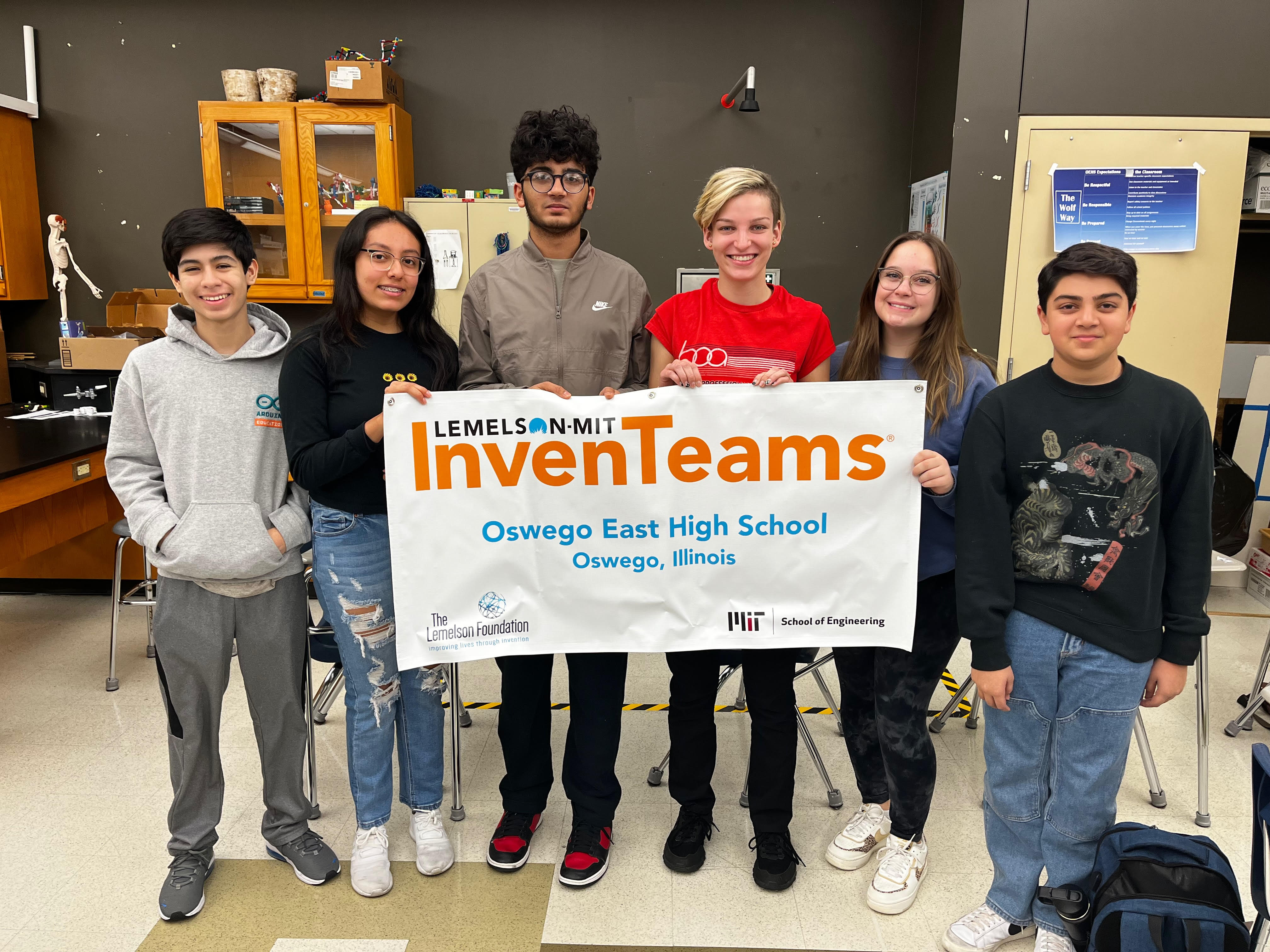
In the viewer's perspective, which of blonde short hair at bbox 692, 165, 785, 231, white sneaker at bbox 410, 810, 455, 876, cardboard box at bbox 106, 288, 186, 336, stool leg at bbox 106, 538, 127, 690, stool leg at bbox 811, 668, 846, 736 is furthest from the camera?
cardboard box at bbox 106, 288, 186, 336

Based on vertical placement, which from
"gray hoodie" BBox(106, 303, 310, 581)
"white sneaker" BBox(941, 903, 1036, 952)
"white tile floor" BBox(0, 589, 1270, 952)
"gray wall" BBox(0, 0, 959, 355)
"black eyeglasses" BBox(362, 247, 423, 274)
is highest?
"gray wall" BBox(0, 0, 959, 355)

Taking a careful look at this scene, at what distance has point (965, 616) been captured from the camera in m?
1.57

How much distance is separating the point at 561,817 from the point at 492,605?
31.9 inches

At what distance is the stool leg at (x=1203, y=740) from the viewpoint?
2227 millimetres

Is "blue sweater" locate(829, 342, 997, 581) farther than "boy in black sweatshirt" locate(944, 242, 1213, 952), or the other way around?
"blue sweater" locate(829, 342, 997, 581)

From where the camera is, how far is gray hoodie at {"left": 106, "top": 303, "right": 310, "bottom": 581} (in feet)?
5.61

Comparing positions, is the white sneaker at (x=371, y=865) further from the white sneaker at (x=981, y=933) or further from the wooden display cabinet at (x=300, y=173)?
the wooden display cabinet at (x=300, y=173)

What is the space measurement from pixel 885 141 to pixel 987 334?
1284 millimetres

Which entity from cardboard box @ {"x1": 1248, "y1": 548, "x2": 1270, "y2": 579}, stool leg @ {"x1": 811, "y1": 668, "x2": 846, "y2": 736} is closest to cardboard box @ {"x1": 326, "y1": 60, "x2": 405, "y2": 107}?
stool leg @ {"x1": 811, "y1": 668, "x2": 846, "y2": 736}

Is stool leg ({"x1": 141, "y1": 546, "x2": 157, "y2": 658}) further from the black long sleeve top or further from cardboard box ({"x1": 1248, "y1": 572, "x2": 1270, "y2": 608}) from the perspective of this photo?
cardboard box ({"x1": 1248, "y1": 572, "x2": 1270, "y2": 608})

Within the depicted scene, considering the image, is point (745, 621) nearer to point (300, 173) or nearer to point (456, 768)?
point (456, 768)

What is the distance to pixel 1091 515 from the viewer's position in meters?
1.49

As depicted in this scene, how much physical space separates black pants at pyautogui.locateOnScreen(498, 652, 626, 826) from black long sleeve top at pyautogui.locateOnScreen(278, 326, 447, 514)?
0.56 meters

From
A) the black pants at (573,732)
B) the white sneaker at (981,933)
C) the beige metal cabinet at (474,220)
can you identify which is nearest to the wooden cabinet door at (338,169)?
the beige metal cabinet at (474,220)
